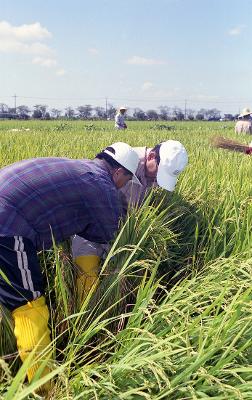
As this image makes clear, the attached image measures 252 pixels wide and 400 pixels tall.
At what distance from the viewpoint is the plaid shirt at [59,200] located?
182cm

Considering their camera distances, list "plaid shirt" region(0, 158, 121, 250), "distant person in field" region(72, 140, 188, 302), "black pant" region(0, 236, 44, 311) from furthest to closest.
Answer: "distant person in field" region(72, 140, 188, 302) → "plaid shirt" region(0, 158, 121, 250) → "black pant" region(0, 236, 44, 311)

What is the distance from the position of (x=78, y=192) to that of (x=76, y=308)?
1.61 feet

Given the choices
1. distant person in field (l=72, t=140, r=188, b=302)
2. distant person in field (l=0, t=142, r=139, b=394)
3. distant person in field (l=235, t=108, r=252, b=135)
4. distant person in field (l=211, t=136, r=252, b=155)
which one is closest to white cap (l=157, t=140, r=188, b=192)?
distant person in field (l=72, t=140, r=188, b=302)

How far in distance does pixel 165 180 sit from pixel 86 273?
3.04ft

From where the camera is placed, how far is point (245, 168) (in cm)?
396

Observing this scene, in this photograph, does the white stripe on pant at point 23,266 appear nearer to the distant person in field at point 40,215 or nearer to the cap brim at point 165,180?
the distant person in field at point 40,215

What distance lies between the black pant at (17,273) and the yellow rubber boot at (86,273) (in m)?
0.18

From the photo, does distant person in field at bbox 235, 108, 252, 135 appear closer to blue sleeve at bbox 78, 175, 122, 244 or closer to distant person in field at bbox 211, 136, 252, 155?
distant person in field at bbox 211, 136, 252, 155

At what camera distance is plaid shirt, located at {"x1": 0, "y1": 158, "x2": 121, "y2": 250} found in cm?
182

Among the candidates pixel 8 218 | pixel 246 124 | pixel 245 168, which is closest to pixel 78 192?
pixel 8 218

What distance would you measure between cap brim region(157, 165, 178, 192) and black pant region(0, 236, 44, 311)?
3.62 feet

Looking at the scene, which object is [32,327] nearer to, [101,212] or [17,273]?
[17,273]

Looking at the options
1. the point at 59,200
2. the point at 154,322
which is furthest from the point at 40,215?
the point at 154,322

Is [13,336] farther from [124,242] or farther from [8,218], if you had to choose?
[124,242]
